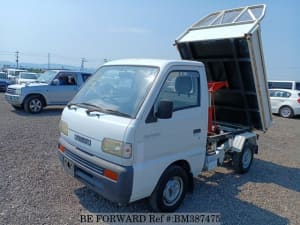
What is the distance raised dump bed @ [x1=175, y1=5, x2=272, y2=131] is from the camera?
5.16m

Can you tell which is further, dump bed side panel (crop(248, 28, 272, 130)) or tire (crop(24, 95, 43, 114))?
tire (crop(24, 95, 43, 114))

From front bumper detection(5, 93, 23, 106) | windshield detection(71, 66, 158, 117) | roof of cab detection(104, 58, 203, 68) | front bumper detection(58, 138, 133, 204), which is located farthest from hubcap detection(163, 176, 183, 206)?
front bumper detection(5, 93, 23, 106)

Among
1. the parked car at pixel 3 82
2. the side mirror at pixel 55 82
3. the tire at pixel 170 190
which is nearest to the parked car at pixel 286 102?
the side mirror at pixel 55 82

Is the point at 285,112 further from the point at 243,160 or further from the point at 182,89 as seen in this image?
the point at 182,89

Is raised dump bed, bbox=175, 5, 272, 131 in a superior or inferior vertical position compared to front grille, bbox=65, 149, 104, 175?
superior

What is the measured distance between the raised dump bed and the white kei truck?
23 mm

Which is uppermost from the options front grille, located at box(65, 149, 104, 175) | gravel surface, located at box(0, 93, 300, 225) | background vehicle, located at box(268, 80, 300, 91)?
background vehicle, located at box(268, 80, 300, 91)

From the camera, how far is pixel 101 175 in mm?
3447

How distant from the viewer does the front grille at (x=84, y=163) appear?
11.5 feet

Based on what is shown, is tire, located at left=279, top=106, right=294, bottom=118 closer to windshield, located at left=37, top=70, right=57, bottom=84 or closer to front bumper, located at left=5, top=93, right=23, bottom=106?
windshield, located at left=37, top=70, right=57, bottom=84

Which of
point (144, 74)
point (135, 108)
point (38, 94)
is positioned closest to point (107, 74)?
point (144, 74)

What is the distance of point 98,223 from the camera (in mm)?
3635

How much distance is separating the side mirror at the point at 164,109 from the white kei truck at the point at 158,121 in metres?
0.01

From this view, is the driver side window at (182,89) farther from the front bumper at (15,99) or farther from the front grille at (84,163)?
the front bumper at (15,99)
